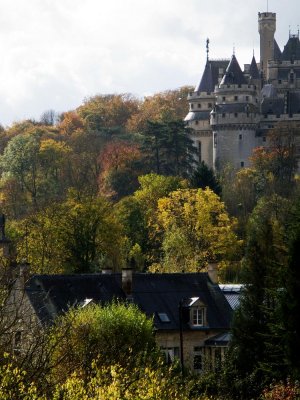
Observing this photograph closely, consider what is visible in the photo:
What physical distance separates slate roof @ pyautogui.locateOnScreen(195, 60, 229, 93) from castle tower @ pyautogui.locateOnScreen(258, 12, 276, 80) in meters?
9.74

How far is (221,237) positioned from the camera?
323 ft

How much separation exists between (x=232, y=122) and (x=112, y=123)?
1481 inches

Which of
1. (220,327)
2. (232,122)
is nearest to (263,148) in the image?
(232,122)

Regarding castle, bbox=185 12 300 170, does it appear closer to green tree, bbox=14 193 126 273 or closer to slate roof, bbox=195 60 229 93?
slate roof, bbox=195 60 229 93

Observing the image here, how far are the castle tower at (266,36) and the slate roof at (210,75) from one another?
9743mm

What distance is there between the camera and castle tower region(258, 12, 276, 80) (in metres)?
161

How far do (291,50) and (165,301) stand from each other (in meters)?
94.8

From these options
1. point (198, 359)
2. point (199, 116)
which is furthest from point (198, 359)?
point (199, 116)

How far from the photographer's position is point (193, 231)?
324ft

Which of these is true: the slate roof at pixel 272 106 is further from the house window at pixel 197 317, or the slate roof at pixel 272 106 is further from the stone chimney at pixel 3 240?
the house window at pixel 197 317

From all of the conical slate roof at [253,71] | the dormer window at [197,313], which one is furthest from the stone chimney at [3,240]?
the conical slate roof at [253,71]

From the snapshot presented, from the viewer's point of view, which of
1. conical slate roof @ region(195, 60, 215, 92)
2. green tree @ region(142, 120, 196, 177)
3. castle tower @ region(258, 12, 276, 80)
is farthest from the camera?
castle tower @ region(258, 12, 276, 80)

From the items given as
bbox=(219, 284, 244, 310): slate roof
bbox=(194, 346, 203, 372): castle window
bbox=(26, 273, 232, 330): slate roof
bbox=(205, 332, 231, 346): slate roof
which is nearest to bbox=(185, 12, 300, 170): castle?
bbox=(219, 284, 244, 310): slate roof

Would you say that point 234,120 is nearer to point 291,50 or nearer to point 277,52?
point 291,50
